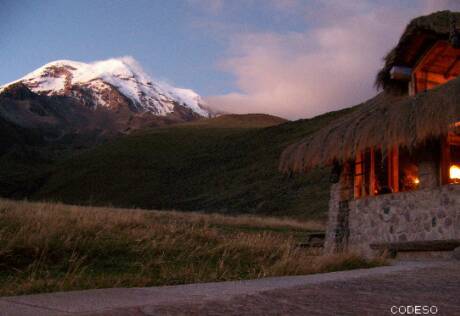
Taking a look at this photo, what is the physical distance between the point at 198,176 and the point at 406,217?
120ft

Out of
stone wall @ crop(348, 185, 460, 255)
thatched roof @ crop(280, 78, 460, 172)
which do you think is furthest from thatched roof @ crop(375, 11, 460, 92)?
stone wall @ crop(348, 185, 460, 255)

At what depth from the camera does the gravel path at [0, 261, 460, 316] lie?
9.52 feet

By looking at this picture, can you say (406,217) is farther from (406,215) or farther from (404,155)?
(404,155)

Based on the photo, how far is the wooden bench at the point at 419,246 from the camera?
845 cm

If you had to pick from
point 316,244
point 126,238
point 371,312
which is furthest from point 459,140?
point 371,312

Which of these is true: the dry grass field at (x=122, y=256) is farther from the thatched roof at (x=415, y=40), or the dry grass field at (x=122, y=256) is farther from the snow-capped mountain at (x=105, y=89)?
the snow-capped mountain at (x=105, y=89)

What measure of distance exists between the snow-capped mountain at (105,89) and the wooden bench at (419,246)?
445 ft

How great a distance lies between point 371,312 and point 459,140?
32.3 feet

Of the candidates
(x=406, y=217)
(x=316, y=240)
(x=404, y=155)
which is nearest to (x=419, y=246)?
(x=406, y=217)

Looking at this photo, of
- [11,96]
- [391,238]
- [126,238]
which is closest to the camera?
[126,238]

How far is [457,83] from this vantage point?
8.87m

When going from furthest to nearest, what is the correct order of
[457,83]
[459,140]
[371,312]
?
[459,140] → [457,83] → [371,312]

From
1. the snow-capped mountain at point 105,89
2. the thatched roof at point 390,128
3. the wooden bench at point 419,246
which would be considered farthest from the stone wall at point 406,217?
the snow-capped mountain at point 105,89

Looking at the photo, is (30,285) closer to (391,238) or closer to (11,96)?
(391,238)
